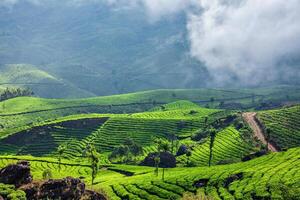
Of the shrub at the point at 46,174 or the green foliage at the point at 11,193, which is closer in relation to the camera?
the green foliage at the point at 11,193

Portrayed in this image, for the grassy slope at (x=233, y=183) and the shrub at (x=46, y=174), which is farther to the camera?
the shrub at (x=46, y=174)

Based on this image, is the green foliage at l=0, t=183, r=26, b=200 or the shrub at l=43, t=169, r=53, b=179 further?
the shrub at l=43, t=169, r=53, b=179

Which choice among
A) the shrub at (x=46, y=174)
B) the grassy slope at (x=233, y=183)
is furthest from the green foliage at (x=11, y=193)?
the shrub at (x=46, y=174)

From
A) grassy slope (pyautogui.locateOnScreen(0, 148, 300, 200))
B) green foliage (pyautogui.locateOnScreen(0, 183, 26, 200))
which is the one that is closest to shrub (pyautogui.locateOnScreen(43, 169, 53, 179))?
grassy slope (pyautogui.locateOnScreen(0, 148, 300, 200))

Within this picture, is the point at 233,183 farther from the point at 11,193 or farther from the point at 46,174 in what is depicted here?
the point at 11,193

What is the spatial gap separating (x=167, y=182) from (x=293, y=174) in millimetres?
39694

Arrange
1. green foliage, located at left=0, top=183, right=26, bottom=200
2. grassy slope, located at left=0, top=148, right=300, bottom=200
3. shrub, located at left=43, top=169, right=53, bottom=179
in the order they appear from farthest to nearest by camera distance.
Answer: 1. shrub, located at left=43, top=169, right=53, bottom=179
2. grassy slope, located at left=0, top=148, right=300, bottom=200
3. green foliage, located at left=0, top=183, right=26, bottom=200

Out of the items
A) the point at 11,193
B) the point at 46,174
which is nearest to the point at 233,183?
the point at 46,174

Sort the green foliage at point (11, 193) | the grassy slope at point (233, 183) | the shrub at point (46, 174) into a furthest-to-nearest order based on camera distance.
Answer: the shrub at point (46, 174) → the grassy slope at point (233, 183) → the green foliage at point (11, 193)

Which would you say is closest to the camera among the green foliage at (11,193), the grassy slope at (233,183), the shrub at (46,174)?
the green foliage at (11,193)

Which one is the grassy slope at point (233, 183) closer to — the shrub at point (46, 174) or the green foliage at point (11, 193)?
the shrub at point (46, 174)

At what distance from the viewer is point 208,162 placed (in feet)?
653

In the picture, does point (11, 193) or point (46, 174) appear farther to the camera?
point (46, 174)

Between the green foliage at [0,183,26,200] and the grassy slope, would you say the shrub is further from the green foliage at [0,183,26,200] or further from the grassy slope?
the green foliage at [0,183,26,200]
